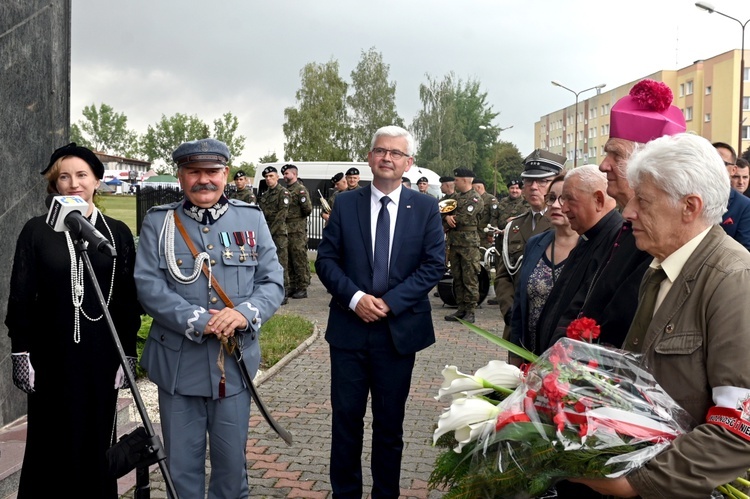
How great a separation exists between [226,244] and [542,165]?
343 centimetres

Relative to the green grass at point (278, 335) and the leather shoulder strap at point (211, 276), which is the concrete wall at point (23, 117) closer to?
the leather shoulder strap at point (211, 276)

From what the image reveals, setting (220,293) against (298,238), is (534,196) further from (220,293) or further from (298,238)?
(298,238)

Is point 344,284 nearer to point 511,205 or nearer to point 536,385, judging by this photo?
point 536,385

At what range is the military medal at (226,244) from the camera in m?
3.82

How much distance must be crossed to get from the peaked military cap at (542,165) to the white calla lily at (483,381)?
401 cm

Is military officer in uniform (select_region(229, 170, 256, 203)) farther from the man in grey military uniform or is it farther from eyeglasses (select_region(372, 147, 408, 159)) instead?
the man in grey military uniform

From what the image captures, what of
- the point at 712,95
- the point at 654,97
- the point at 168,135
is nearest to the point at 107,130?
the point at 168,135

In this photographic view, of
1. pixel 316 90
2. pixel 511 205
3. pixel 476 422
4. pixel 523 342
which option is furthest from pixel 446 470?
pixel 316 90

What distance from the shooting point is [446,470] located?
2.41 m

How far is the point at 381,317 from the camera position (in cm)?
437

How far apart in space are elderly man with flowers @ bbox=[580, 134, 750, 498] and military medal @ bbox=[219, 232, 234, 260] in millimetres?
2069

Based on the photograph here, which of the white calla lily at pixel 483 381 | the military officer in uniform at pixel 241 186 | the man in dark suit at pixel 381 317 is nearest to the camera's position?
the white calla lily at pixel 483 381

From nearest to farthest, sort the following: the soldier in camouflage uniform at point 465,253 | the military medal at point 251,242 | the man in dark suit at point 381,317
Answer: the military medal at point 251,242 → the man in dark suit at point 381,317 → the soldier in camouflage uniform at point 465,253

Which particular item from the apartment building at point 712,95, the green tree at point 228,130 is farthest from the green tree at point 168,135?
the apartment building at point 712,95
